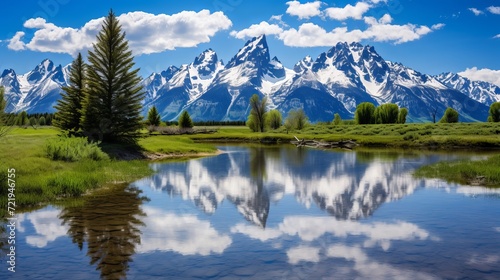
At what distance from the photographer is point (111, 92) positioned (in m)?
56.0

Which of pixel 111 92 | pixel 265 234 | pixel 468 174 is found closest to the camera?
pixel 265 234

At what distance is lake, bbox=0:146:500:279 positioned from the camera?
12531 mm

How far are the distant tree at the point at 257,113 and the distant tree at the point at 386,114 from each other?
44.7 metres

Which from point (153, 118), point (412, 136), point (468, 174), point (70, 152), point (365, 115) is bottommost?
point (468, 174)

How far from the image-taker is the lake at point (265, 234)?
41.1 ft

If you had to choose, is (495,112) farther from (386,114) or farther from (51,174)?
(51,174)

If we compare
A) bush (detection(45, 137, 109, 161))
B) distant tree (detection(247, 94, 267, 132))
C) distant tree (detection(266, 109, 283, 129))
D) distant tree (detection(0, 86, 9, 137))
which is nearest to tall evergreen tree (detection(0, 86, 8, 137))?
distant tree (detection(0, 86, 9, 137))

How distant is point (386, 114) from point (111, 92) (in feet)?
399

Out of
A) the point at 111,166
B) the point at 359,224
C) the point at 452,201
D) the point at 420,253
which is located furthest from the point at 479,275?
the point at 111,166

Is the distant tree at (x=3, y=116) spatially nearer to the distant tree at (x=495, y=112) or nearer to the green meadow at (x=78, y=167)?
the green meadow at (x=78, y=167)

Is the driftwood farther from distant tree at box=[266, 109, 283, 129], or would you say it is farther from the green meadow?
distant tree at box=[266, 109, 283, 129]

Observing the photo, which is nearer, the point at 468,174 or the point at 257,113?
the point at 468,174

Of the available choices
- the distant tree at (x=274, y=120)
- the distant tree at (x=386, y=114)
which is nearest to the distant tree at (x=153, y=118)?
the distant tree at (x=274, y=120)

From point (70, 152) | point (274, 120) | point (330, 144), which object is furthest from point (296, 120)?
point (70, 152)
